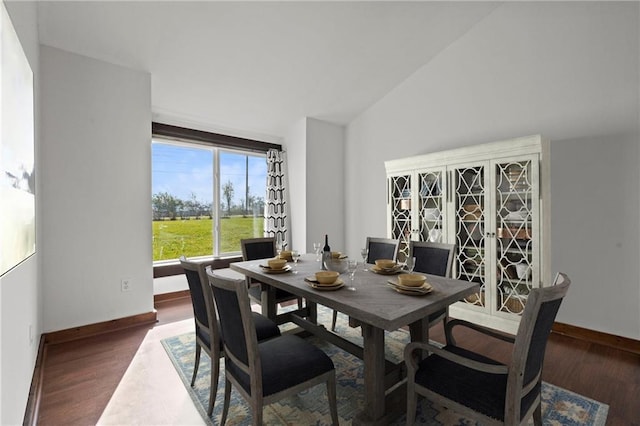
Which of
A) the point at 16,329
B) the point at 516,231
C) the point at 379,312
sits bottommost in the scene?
the point at 16,329

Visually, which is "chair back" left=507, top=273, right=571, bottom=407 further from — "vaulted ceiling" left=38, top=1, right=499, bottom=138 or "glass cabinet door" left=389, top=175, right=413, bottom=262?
"vaulted ceiling" left=38, top=1, right=499, bottom=138

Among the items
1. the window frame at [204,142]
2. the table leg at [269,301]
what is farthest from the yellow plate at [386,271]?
the window frame at [204,142]

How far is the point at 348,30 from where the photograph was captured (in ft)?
9.79

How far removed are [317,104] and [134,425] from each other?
3697 mm

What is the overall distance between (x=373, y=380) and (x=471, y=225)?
2132mm

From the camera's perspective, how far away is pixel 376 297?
161 cm

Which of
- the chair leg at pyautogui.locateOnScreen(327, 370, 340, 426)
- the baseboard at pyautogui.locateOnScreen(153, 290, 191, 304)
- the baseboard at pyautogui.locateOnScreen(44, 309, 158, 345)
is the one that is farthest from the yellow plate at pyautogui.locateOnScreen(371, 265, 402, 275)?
the baseboard at pyautogui.locateOnScreen(153, 290, 191, 304)

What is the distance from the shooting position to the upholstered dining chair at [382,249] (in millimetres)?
2789

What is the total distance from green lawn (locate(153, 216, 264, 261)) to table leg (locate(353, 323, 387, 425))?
331 centimetres

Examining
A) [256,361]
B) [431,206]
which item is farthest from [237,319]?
[431,206]

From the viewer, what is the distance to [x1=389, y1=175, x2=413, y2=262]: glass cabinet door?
3.61 metres

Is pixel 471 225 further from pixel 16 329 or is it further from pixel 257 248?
pixel 16 329

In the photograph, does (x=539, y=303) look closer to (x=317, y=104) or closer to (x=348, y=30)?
(x=348, y=30)

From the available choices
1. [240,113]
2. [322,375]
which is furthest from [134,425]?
[240,113]
